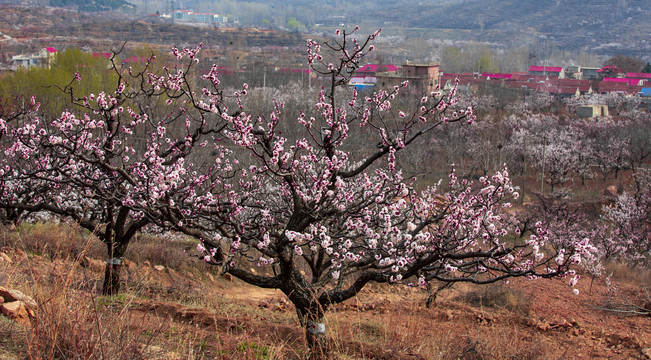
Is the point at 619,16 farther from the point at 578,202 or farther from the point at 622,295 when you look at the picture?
the point at 622,295

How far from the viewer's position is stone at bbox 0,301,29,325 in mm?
4520

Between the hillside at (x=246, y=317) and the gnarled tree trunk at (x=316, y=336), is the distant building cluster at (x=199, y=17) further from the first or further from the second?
the gnarled tree trunk at (x=316, y=336)

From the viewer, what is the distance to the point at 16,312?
179 inches

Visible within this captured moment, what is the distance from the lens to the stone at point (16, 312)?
4520 mm

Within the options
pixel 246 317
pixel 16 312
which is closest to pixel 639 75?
pixel 246 317

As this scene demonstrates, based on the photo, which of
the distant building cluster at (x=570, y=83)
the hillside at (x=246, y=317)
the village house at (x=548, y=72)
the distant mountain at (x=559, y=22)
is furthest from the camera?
the distant mountain at (x=559, y=22)

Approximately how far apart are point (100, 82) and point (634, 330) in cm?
3046

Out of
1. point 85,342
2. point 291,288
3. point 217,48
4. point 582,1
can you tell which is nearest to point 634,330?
point 291,288

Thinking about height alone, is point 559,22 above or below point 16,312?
above

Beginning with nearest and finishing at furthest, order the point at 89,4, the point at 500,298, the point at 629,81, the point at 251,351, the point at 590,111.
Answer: the point at 251,351 < the point at 500,298 < the point at 590,111 < the point at 629,81 < the point at 89,4

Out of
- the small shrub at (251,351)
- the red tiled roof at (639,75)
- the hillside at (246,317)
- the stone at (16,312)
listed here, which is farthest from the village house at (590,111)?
the stone at (16,312)

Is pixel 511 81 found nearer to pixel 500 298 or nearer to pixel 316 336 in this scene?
pixel 500 298

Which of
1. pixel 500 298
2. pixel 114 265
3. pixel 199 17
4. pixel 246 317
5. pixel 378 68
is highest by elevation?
pixel 199 17

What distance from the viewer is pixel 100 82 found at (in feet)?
108
